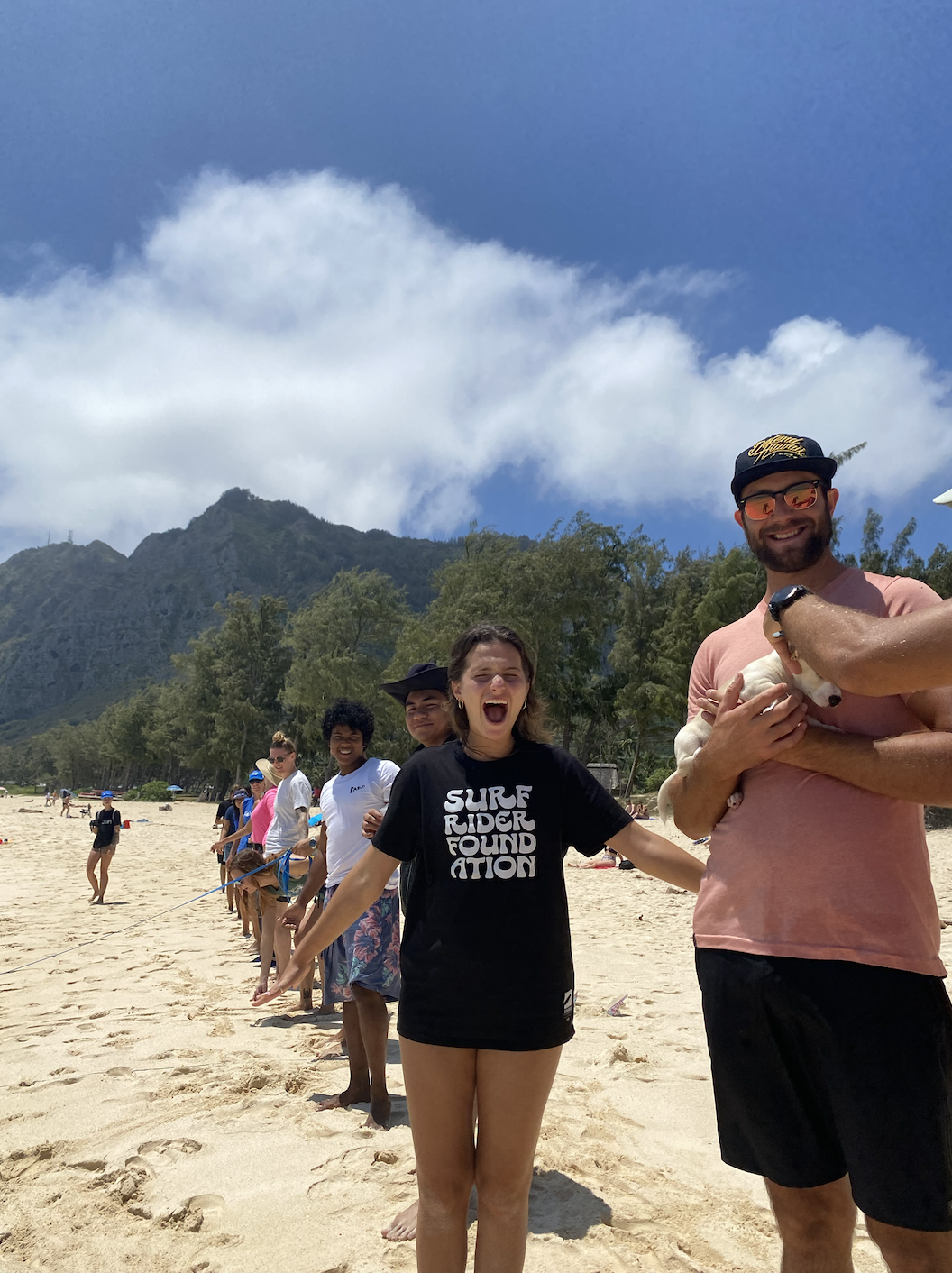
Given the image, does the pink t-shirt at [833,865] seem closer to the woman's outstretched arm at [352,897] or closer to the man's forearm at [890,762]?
the man's forearm at [890,762]

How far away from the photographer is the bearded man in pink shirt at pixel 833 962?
1618 millimetres

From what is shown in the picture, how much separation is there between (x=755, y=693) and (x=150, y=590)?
587 ft

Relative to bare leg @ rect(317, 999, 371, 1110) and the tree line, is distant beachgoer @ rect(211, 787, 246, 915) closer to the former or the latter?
bare leg @ rect(317, 999, 371, 1110)

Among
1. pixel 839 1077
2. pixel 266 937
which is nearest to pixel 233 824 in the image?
pixel 266 937

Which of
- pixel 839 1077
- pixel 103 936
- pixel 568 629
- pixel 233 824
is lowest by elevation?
pixel 103 936

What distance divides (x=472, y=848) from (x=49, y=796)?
57.1m

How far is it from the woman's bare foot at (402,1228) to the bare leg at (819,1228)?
4.73 ft

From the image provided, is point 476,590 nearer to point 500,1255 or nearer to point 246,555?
point 500,1255

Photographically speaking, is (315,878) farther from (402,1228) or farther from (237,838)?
(237,838)

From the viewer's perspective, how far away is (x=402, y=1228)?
279 cm

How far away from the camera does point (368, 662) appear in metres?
43.9

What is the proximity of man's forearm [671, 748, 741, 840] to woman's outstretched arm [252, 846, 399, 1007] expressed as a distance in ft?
2.74

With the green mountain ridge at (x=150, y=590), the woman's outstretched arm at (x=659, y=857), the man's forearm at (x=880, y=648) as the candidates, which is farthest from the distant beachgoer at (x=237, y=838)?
the green mountain ridge at (x=150, y=590)

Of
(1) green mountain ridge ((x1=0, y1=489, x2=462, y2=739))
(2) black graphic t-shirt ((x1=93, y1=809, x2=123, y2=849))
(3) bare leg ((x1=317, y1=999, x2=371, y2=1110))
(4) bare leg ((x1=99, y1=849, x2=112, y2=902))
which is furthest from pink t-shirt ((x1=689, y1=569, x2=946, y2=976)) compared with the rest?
(1) green mountain ridge ((x1=0, y1=489, x2=462, y2=739))
